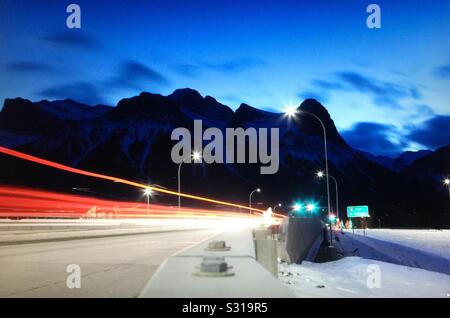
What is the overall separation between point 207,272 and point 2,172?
214m

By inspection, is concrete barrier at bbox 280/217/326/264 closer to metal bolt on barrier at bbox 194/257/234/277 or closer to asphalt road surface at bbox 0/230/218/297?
asphalt road surface at bbox 0/230/218/297

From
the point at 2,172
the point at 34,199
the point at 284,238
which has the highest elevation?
the point at 2,172

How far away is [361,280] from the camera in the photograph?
2845 cm

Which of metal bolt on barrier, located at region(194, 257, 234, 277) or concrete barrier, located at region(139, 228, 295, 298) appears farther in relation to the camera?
metal bolt on barrier, located at region(194, 257, 234, 277)

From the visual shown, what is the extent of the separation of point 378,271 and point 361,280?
19.1 feet

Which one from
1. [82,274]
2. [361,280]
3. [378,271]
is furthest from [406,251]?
[82,274]

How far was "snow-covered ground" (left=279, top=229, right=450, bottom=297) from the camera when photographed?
910 inches

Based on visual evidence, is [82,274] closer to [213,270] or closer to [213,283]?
[213,270]

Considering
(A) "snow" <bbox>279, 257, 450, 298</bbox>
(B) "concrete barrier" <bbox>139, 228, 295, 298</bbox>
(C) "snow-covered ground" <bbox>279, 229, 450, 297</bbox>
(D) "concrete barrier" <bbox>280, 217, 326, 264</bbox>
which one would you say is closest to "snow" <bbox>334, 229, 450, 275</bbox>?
(C) "snow-covered ground" <bbox>279, 229, 450, 297</bbox>

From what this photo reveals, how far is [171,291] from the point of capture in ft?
16.4

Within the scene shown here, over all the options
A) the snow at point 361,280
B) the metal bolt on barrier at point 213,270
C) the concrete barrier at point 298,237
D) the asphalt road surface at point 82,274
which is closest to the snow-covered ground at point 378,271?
the snow at point 361,280
